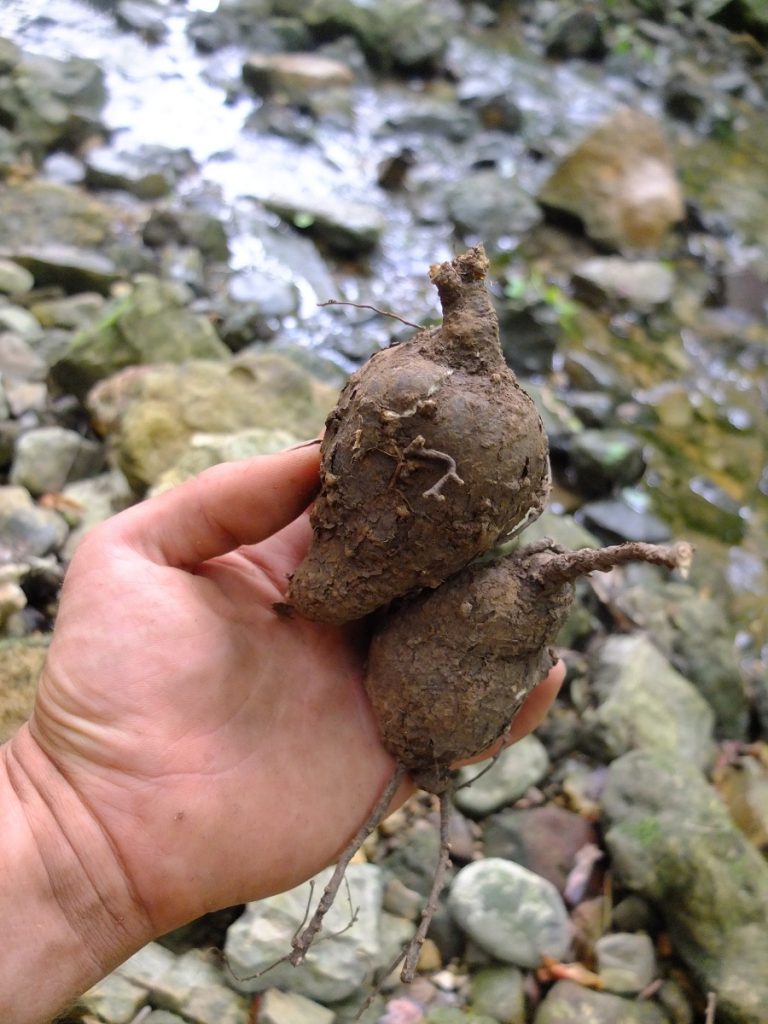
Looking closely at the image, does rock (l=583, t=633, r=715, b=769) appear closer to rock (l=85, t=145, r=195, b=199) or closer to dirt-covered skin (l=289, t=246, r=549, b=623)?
dirt-covered skin (l=289, t=246, r=549, b=623)

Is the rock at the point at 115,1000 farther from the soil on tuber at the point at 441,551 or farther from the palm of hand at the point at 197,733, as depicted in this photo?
the soil on tuber at the point at 441,551

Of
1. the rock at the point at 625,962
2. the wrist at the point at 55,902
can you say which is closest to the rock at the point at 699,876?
the rock at the point at 625,962

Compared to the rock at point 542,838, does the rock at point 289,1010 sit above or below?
above

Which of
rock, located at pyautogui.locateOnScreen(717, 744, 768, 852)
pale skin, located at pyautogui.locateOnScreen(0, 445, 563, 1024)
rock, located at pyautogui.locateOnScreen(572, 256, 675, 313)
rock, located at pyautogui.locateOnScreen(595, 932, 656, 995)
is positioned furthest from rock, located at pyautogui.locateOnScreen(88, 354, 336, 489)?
rock, located at pyautogui.locateOnScreen(572, 256, 675, 313)

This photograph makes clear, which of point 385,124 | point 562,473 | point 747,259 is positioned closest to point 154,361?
point 562,473

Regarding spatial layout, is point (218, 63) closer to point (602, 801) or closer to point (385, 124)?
point (385, 124)

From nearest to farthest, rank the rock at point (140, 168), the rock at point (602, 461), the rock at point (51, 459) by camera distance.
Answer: the rock at point (51, 459) → the rock at point (602, 461) → the rock at point (140, 168)
